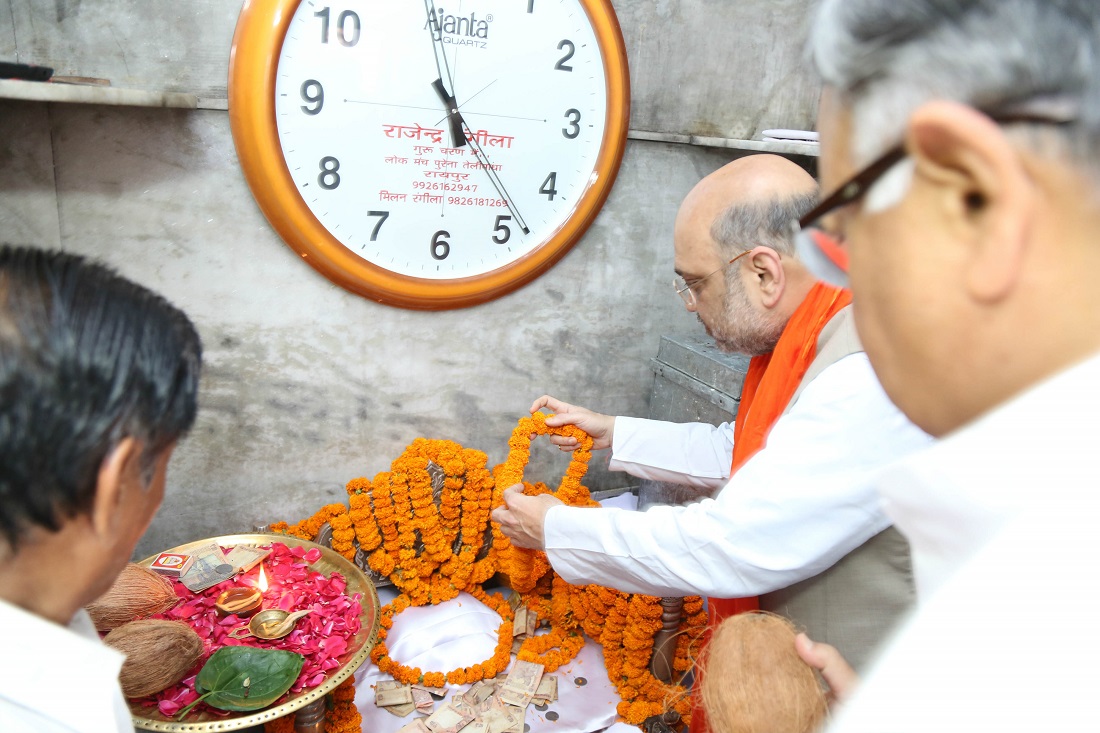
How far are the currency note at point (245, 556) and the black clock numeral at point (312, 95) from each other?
4.25 ft

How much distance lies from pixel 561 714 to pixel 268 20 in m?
2.15

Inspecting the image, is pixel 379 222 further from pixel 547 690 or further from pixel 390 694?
pixel 547 690

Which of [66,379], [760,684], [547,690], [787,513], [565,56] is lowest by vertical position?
[547,690]

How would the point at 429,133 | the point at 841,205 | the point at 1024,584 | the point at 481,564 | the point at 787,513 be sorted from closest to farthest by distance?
1. the point at 1024,584
2. the point at 841,205
3. the point at 787,513
4. the point at 429,133
5. the point at 481,564

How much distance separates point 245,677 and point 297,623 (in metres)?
0.23

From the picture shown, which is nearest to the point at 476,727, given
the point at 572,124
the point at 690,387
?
the point at 690,387

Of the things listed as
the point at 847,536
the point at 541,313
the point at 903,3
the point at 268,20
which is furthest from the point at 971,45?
the point at 541,313

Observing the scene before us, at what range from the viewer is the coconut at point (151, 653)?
1.41m

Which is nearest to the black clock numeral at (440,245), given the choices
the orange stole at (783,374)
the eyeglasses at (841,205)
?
the orange stole at (783,374)

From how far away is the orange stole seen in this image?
1.55 meters

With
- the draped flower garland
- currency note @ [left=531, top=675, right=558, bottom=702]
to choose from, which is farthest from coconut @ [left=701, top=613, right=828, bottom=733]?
currency note @ [left=531, top=675, right=558, bottom=702]

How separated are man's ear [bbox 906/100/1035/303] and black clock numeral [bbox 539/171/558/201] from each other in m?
1.82

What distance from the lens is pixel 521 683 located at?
6.84 feet

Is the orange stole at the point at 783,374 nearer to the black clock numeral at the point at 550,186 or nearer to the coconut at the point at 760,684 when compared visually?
the coconut at the point at 760,684
